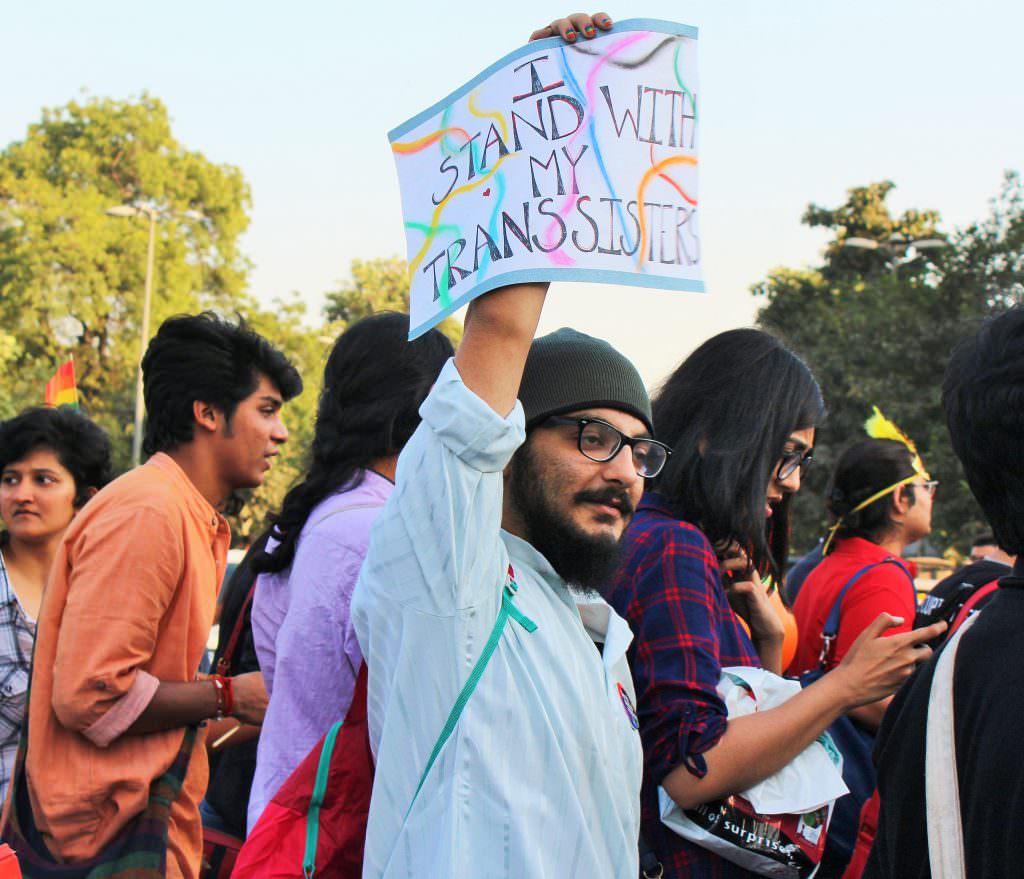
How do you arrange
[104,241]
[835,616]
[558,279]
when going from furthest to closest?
[104,241] → [835,616] → [558,279]

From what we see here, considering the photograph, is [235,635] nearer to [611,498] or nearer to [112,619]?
[112,619]

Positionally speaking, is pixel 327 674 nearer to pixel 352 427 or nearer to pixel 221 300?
pixel 352 427

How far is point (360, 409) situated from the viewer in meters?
2.99

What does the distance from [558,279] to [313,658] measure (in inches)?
46.8

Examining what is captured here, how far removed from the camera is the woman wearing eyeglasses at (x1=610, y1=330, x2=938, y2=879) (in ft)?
7.82

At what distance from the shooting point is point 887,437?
17.2 ft

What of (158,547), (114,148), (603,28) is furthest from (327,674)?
(114,148)

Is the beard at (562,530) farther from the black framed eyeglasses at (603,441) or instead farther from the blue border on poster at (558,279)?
the blue border on poster at (558,279)

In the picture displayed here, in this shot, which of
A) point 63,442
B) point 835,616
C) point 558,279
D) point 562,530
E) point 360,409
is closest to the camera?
point 558,279

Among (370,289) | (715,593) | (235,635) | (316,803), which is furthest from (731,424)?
(370,289)

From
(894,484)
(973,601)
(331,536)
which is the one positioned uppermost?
(894,484)

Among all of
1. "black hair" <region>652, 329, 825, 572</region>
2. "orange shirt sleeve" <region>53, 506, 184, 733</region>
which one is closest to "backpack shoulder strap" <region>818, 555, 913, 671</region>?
"black hair" <region>652, 329, 825, 572</region>

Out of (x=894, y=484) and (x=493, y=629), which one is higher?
(x=894, y=484)

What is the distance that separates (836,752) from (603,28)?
161cm
